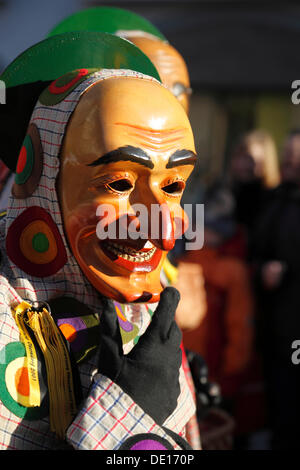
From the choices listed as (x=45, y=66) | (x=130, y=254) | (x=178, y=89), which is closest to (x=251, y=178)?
(x=178, y=89)

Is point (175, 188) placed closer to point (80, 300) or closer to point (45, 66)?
point (80, 300)

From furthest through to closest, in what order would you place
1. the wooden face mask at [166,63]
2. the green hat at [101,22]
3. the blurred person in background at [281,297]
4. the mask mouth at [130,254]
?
the blurred person in background at [281,297]
the wooden face mask at [166,63]
the green hat at [101,22]
the mask mouth at [130,254]

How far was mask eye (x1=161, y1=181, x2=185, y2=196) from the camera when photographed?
125 cm

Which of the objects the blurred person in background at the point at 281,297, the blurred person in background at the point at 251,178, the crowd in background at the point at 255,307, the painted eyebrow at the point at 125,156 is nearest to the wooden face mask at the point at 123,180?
the painted eyebrow at the point at 125,156

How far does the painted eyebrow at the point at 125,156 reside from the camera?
1145 mm

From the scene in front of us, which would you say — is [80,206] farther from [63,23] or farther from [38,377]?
[63,23]

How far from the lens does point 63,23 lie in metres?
1.84

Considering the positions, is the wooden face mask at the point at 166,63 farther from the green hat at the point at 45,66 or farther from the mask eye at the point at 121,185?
the mask eye at the point at 121,185

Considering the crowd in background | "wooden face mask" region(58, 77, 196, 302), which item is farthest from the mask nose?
the crowd in background

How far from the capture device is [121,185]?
3.92 ft

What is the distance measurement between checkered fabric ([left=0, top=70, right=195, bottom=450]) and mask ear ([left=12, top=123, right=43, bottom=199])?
0.04 ft
